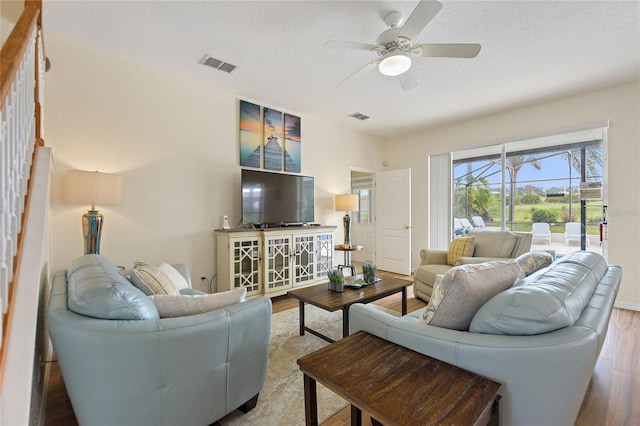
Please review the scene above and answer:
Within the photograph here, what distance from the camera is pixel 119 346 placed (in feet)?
3.82

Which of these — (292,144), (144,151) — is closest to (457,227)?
(292,144)

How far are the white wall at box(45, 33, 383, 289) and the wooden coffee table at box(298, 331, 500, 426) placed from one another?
2643 millimetres

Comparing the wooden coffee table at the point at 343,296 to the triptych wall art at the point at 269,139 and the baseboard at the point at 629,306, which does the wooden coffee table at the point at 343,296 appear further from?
the baseboard at the point at 629,306

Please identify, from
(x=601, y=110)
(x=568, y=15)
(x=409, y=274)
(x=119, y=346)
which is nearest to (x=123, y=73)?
(x=119, y=346)

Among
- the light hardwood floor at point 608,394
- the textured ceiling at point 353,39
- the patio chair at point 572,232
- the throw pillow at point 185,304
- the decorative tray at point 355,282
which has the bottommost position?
the light hardwood floor at point 608,394

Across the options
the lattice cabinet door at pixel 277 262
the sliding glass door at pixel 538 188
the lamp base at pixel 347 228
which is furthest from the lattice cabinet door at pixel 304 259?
the sliding glass door at pixel 538 188

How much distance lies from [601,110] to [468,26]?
8.68 ft

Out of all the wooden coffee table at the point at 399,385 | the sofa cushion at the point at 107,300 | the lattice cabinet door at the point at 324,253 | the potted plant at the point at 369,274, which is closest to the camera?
the wooden coffee table at the point at 399,385

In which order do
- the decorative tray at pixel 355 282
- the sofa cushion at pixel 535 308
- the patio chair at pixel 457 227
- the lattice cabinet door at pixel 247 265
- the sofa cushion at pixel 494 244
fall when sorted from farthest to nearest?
the patio chair at pixel 457 227
the sofa cushion at pixel 494 244
the lattice cabinet door at pixel 247 265
the decorative tray at pixel 355 282
the sofa cushion at pixel 535 308

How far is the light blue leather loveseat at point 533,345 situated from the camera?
39.4 inches

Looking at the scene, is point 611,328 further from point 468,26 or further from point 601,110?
point 468,26

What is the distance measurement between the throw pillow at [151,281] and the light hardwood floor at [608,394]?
79 cm

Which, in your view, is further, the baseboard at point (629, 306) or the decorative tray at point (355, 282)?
the baseboard at point (629, 306)

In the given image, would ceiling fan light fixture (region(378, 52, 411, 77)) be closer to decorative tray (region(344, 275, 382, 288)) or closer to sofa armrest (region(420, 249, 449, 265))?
decorative tray (region(344, 275, 382, 288))
